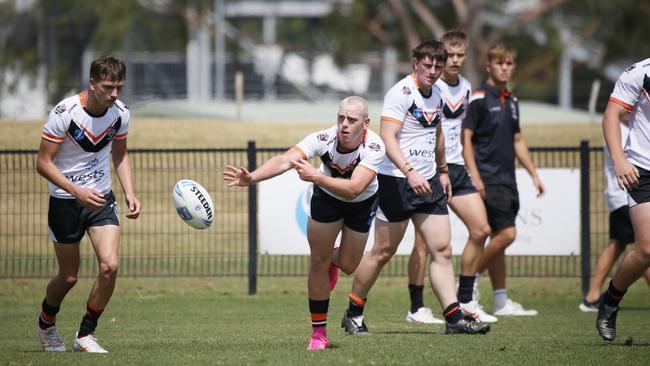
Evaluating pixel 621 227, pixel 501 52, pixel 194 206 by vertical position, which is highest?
pixel 501 52

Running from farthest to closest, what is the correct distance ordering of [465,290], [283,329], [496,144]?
[496,144]
[465,290]
[283,329]

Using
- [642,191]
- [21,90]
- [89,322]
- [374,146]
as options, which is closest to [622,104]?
[642,191]

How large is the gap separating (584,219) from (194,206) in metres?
6.75

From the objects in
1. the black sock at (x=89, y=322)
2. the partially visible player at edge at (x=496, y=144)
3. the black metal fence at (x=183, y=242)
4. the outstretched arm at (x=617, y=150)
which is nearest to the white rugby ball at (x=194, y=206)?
the black sock at (x=89, y=322)

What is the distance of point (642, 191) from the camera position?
8133mm

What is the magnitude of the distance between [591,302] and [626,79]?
4761mm

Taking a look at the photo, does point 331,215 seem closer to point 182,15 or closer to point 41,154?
point 41,154

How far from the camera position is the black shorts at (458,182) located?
34.7 feet

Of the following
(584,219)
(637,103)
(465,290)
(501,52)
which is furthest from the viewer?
(584,219)

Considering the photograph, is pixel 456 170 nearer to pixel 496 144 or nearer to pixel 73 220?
pixel 496 144

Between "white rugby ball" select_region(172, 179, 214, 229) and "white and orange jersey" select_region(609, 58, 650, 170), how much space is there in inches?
122

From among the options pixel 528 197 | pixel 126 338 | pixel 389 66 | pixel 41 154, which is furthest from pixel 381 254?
pixel 389 66

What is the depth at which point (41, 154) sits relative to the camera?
327 inches

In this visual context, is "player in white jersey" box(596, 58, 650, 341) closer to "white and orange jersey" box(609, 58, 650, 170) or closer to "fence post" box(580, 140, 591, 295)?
"white and orange jersey" box(609, 58, 650, 170)
